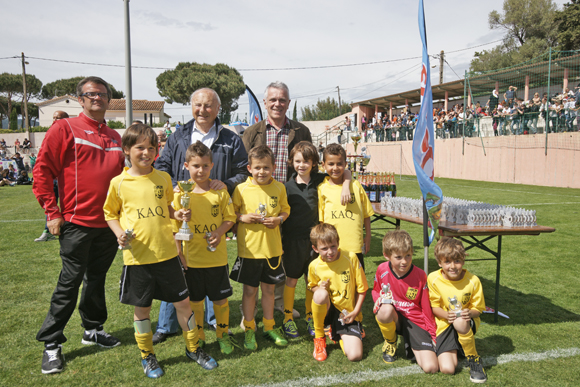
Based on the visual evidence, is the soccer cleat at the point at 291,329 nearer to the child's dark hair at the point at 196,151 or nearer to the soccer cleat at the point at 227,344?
the soccer cleat at the point at 227,344

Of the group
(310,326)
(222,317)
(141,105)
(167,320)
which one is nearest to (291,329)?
(310,326)

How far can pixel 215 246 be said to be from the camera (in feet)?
9.75

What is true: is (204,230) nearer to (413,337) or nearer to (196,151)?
(196,151)

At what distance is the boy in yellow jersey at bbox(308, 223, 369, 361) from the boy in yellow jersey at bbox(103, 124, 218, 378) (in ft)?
3.23

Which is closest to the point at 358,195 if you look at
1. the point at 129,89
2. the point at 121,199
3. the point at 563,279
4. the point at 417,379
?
the point at 417,379

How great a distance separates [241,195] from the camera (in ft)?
11.0

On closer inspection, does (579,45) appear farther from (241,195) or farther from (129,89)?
(241,195)

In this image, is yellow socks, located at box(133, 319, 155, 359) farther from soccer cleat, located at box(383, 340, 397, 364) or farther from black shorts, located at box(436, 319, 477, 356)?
black shorts, located at box(436, 319, 477, 356)

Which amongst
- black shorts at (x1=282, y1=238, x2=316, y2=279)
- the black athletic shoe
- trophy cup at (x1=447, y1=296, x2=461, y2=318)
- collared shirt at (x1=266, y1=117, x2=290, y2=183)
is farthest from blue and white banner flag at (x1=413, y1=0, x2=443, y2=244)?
the black athletic shoe

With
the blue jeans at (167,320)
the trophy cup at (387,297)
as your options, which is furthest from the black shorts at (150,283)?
the trophy cup at (387,297)

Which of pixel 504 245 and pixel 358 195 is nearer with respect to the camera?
pixel 358 195

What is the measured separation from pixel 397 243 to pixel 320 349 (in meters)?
1.10

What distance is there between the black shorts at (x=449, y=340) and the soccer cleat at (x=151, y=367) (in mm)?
2178

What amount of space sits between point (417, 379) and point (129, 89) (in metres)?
10.4
